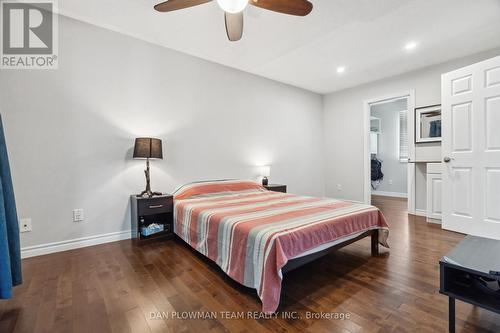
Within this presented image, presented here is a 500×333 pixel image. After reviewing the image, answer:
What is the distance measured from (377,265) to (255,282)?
1303 mm

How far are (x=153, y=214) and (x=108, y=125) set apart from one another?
121 cm

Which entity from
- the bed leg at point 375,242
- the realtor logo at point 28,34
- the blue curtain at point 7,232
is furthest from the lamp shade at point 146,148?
the bed leg at point 375,242

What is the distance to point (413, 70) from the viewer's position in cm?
404

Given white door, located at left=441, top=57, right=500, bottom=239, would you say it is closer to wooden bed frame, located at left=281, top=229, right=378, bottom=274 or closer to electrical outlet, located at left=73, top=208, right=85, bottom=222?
wooden bed frame, located at left=281, top=229, right=378, bottom=274

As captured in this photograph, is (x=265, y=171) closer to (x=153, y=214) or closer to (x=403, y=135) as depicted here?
(x=153, y=214)

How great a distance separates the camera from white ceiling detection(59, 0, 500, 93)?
2.40 meters

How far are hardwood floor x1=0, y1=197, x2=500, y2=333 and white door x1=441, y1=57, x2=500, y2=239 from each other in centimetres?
78

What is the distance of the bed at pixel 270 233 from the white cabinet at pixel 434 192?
185 cm

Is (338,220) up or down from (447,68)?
down

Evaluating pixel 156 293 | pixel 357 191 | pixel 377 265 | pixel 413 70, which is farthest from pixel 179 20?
pixel 357 191

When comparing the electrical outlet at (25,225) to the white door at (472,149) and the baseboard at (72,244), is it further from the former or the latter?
the white door at (472,149)

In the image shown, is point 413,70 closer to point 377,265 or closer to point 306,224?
point 377,265

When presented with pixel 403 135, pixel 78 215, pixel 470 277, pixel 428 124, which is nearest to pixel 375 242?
pixel 470 277

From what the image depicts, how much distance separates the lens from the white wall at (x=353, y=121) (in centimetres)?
392
